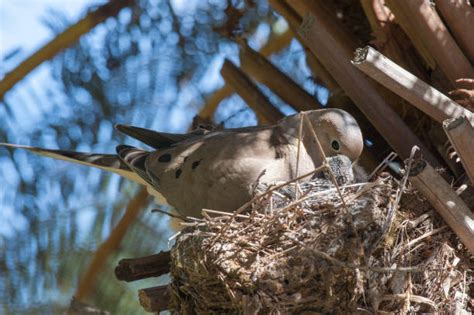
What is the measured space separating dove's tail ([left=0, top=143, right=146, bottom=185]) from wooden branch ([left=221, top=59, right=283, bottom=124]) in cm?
70

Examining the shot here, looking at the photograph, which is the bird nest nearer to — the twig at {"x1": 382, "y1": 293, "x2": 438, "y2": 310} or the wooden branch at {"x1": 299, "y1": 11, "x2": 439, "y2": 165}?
the twig at {"x1": 382, "y1": 293, "x2": 438, "y2": 310}

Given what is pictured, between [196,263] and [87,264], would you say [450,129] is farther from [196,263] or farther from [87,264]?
[87,264]

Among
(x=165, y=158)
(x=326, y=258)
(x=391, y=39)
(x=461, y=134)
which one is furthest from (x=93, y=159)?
(x=461, y=134)

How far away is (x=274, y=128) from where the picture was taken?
5.04 m

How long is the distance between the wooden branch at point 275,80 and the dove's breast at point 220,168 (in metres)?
0.49

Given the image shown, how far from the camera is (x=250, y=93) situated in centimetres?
541

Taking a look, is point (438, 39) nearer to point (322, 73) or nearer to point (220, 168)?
point (322, 73)

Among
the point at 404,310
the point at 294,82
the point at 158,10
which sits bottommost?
the point at 404,310

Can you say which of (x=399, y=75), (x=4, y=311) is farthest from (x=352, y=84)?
(x=4, y=311)

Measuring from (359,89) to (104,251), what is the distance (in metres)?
1.59

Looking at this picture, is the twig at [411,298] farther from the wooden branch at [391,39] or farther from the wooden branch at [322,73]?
the wooden branch at [322,73]

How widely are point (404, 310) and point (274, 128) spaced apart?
52.5 inches

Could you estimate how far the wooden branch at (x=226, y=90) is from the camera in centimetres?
596

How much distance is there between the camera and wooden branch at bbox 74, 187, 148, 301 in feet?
17.4
